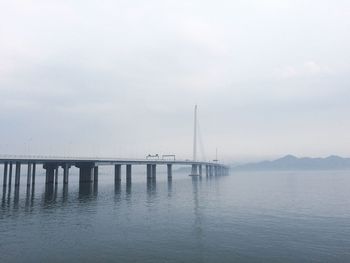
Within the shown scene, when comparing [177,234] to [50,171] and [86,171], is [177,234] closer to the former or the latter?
[86,171]

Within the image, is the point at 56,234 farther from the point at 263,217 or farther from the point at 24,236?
the point at 263,217

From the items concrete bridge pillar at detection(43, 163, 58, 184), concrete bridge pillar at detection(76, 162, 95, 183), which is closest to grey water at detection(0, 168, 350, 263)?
concrete bridge pillar at detection(43, 163, 58, 184)

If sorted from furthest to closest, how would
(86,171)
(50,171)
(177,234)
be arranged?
(86,171) < (50,171) < (177,234)

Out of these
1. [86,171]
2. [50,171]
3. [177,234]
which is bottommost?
[177,234]

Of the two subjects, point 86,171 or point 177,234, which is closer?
point 177,234

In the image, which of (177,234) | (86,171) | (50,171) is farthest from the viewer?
(86,171)

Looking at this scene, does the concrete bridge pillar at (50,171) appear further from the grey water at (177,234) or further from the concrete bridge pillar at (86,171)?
the grey water at (177,234)

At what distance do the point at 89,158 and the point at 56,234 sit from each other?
10820cm

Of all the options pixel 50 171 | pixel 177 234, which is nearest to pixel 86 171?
pixel 50 171

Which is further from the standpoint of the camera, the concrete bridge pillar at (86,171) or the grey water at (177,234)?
the concrete bridge pillar at (86,171)

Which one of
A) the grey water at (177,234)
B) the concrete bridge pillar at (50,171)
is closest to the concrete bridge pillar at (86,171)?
the concrete bridge pillar at (50,171)

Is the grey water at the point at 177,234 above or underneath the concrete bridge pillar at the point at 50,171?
underneath

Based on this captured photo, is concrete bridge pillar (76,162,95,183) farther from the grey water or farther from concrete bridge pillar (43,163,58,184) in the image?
the grey water

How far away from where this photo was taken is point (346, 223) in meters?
46.4
